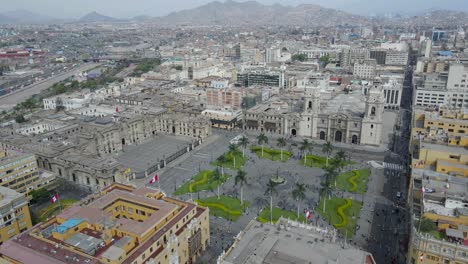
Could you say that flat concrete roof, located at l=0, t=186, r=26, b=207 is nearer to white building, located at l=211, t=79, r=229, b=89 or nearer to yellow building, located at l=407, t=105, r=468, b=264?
yellow building, located at l=407, t=105, r=468, b=264

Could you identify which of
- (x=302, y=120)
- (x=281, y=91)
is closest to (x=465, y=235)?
(x=302, y=120)

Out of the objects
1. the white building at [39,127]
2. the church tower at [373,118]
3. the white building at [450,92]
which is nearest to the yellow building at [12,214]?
the white building at [39,127]

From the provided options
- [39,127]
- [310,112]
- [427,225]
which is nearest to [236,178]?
[427,225]

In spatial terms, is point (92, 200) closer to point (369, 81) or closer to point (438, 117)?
point (438, 117)

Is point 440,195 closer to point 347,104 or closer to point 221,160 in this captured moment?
point 221,160

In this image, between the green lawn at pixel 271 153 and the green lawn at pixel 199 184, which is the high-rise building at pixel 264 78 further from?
the green lawn at pixel 199 184
